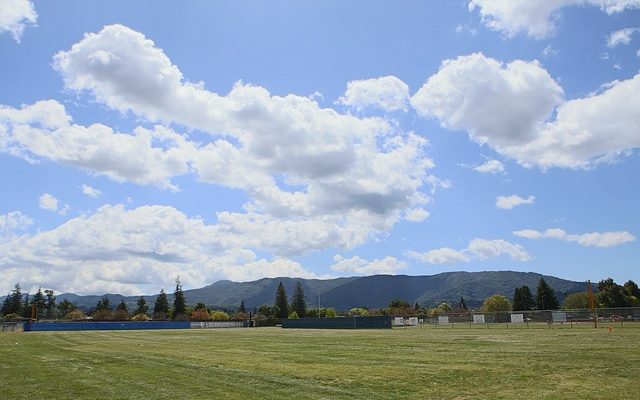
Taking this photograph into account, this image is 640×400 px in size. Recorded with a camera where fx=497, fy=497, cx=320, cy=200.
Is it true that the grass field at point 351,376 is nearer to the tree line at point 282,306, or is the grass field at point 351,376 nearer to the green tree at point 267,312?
the tree line at point 282,306

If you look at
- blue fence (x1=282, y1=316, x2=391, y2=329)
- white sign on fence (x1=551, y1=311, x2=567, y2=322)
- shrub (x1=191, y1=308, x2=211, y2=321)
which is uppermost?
white sign on fence (x1=551, y1=311, x2=567, y2=322)

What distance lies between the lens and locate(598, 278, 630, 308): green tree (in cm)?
11981

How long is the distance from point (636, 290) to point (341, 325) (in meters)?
88.1

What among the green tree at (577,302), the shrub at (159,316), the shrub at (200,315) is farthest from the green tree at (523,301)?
the shrub at (159,316)

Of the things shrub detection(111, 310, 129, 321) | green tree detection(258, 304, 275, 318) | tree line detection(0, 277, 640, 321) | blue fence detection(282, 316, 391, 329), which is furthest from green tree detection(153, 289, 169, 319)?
blue fence detection(282, 316, 391, 329)

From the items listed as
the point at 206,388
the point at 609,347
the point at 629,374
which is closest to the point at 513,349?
the point at 609,347

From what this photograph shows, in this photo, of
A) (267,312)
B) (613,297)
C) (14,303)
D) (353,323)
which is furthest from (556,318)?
(14,303)

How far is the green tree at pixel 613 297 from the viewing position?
11981cm

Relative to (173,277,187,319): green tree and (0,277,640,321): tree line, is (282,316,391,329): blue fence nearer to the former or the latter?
(0,277,640,321): tree line

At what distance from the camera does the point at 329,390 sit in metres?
16.0

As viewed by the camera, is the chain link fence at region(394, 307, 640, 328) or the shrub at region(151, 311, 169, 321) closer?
the chain link fence at region(394, 307, 640, 328)

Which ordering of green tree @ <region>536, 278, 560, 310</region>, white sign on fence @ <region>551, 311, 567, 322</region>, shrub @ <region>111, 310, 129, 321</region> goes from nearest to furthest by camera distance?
white sign on fence @ <region>551, 311, 567, 322</region>, green tree @ <region>536, 278, 560, 310</region>, shrub @ <region>111, 310, 129, 321</region>

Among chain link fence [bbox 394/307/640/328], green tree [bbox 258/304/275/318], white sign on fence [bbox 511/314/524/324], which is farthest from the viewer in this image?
green tree [bbox 258/304/275/318]

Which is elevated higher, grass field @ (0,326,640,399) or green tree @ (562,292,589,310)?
grass field @ (0,326,640,399)
